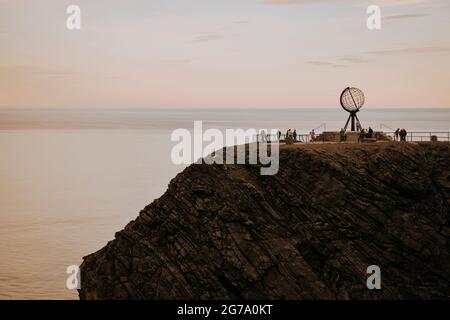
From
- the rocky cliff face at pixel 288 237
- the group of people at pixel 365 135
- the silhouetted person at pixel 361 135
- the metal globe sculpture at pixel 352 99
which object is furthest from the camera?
the metal globe sculpture at pixel 352 99

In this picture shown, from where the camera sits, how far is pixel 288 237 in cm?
6341

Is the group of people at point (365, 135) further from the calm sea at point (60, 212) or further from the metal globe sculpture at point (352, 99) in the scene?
the calm sea at point (60, 212)

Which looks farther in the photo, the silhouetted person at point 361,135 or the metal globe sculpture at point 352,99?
the metal globe sculpture at point 352,99

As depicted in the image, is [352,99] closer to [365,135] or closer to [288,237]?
[365,135]

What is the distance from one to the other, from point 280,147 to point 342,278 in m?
12.2

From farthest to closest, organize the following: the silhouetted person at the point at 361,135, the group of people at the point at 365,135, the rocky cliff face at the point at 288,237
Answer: the group of people at the point at 365,135
the silhouetted person at the point at 361,135
the rocky cliff face at the point at 288,237

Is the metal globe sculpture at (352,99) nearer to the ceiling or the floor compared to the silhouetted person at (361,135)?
nearer to the ceiling

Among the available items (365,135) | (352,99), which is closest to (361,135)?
(365,135)

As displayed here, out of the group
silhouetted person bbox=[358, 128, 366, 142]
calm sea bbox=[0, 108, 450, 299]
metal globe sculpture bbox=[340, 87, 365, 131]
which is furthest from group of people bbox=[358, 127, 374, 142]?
calm sea bbox=[0, 108, 450, 299]

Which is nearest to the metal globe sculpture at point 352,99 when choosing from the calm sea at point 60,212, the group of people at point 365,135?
the group of people at point 365,135

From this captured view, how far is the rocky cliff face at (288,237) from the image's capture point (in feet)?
204
